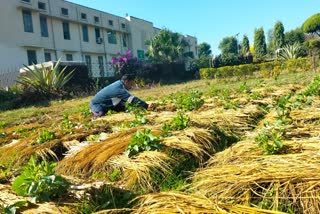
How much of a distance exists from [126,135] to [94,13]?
3067 centimetres

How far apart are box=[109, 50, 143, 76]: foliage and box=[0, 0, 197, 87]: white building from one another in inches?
44.1

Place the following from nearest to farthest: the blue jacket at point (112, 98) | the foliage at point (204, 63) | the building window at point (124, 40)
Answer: the blue jacket at point (112, 98) < the foliage at point (204, 63) < the building window at point (124, 40)

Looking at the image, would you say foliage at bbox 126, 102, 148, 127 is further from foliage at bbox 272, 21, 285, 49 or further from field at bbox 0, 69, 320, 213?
foliage at bbox 272, 21, 285, 49

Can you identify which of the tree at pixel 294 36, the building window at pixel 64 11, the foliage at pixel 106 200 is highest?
the building window at pixel 64 11

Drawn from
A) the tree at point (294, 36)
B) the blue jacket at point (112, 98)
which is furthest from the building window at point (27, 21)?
the tree at point (294, 36)

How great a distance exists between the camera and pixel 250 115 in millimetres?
4773

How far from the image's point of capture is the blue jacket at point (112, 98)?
6621 millimetres

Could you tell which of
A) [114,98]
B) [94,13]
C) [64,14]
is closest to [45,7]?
[64,14]

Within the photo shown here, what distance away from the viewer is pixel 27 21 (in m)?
25.5

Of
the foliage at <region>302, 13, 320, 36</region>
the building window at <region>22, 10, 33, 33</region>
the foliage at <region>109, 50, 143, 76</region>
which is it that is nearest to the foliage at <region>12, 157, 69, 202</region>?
the foliage at <region>109, 50, 143, 76</region>

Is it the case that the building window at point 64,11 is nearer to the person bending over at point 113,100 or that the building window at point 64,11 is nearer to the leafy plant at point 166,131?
the person bending over at point 113,100

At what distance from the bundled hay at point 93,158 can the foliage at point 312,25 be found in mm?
40488

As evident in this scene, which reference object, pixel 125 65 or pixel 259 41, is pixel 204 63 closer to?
pixel 125 65

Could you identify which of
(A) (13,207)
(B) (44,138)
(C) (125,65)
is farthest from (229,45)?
(A) (13,207)
